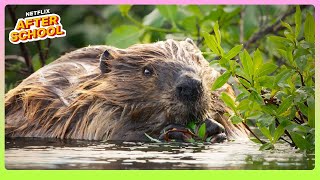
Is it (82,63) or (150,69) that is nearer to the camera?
(150,69)

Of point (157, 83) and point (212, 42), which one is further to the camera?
point (157, 83)

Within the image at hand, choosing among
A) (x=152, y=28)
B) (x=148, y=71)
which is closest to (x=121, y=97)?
(x=148, y=71)

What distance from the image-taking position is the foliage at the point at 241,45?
4785mm

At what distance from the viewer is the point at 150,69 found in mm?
5488

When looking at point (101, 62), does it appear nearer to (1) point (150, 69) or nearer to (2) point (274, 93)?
(1) point (150, 69)

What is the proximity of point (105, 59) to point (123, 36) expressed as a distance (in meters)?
1.10

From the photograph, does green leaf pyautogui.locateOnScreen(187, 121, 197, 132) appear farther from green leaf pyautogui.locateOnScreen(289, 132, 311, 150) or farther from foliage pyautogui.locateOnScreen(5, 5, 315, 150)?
green leaf pyautogui.locateOnScreen(289, 132, 311, 150)

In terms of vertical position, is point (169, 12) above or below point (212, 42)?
above

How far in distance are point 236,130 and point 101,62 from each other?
86 cm

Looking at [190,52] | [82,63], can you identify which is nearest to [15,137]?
[82,63]

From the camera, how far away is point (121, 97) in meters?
5.51

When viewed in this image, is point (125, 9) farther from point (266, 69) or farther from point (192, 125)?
point (266, 69)

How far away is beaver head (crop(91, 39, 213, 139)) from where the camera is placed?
17.2 ft

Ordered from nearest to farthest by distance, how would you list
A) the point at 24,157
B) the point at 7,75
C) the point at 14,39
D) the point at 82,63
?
the point at 24,157, the point at 14,39, the point at 82,63, the point at 7,75
